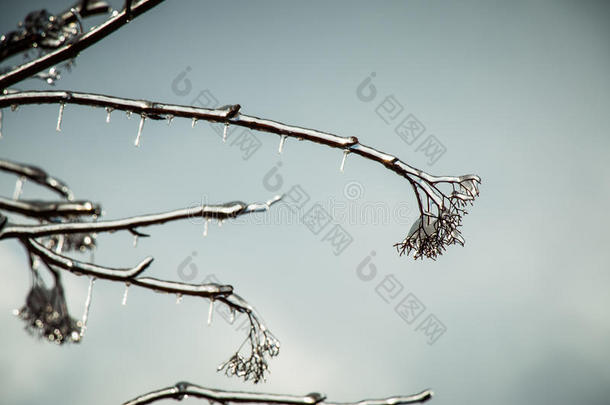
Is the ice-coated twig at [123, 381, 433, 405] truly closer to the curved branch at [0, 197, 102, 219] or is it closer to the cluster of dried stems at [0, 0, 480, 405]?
the cluster of dried stems at [0, 0, 480, 405]

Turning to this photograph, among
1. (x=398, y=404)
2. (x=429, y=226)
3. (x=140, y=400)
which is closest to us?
(x=398, y=404)

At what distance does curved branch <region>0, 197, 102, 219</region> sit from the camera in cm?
131

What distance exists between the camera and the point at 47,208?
1.31 m

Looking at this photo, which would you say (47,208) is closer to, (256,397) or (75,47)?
(75,47)

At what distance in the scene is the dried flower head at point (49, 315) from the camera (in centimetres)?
215

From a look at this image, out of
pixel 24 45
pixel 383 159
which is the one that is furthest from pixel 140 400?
pixel 24 45

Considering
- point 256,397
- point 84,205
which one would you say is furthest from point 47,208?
point 256,397

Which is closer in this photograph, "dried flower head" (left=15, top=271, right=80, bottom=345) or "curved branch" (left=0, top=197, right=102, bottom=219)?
"curved branch" (left=0, top=197, right=102, bottom=219)

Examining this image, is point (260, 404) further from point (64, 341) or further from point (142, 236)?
point (64, 341)

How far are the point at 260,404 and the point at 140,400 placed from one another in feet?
1.93

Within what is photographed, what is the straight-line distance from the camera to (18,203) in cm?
135

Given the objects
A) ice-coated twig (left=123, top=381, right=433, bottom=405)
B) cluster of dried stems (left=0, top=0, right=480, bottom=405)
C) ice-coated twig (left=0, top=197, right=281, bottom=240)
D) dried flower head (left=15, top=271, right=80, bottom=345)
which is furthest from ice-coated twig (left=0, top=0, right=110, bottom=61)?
ice-coated twig (left=123, top=381, right=433, bottom=405)

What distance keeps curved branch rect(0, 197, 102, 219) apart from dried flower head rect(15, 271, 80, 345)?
929mm

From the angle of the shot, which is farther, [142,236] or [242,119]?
[242,119]
